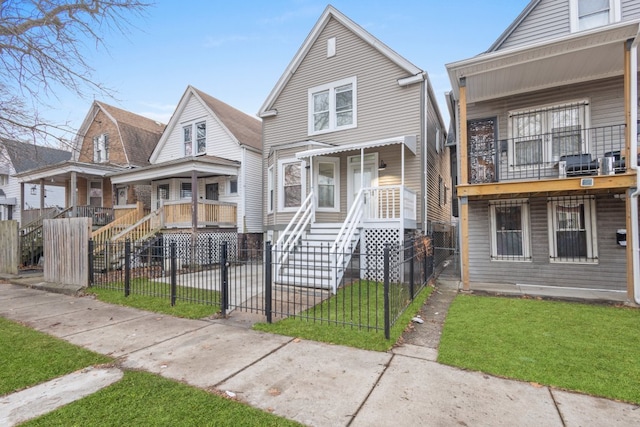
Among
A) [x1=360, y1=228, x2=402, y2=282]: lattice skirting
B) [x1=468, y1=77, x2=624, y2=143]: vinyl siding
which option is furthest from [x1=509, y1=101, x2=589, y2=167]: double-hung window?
[x1=360, y1=228, x2=402, y2=282]: lattice skirting

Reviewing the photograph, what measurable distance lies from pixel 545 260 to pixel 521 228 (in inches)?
41.9

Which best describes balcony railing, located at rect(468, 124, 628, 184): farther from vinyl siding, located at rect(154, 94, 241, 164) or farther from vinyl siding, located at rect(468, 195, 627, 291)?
vinyl siding, located at rect(154, 94, 241, 164)

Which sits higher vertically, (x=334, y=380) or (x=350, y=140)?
(x=350, y=140)

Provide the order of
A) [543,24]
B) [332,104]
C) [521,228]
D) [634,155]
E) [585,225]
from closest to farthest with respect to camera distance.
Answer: [634,155] → [585,225] → [521,228] → [543,24] → [332,104]

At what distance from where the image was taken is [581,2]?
364 inches

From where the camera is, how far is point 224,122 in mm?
16609

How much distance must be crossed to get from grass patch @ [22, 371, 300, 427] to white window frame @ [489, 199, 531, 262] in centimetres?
892

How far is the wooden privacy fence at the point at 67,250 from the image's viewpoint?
887 centimetres

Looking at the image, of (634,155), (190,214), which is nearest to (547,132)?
(634,155)

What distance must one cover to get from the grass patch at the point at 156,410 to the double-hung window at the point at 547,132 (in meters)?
9.13

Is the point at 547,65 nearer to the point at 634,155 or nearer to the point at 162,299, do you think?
the point at 634,155

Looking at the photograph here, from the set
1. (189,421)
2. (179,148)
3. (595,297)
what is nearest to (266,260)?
(189,421)

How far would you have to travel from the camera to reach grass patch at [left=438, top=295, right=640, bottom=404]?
12.2 ft

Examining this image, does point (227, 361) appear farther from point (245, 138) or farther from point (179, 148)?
point (179, 148)
